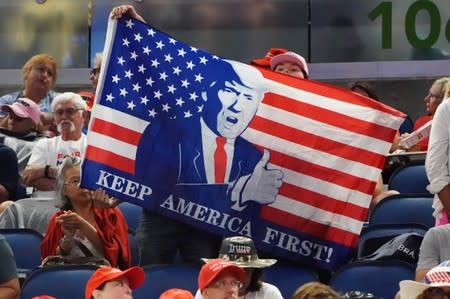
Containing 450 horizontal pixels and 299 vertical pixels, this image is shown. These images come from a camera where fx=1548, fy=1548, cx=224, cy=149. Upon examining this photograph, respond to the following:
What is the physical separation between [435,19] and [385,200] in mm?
3770

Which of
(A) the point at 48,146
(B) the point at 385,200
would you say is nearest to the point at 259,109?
(B) the point at 385,200

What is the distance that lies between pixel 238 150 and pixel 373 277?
4.13 ft

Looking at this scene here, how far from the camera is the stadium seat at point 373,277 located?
364 inches

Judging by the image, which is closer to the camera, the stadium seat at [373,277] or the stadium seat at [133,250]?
the stadium seat at [373,277]

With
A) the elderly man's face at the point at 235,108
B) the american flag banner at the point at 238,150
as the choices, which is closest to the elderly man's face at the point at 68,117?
the american flag banner at the point at 238,150

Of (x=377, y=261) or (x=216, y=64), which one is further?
(x=216, y=64)

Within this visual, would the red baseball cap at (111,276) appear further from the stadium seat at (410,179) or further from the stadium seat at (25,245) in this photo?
the stadium seat at (410,179)

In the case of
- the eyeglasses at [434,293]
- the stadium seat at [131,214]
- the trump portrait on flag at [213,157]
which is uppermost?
the trump portrait on flag at [213,157]

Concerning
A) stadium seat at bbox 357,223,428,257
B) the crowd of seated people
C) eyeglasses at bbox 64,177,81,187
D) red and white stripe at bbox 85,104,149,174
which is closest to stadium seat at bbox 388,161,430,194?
the crowd of seated people

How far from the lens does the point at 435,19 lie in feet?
46.5

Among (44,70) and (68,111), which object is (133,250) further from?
(44,70)

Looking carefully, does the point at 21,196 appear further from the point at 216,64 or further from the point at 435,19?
the point at 435,19

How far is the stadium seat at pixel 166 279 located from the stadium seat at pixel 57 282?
35 cm

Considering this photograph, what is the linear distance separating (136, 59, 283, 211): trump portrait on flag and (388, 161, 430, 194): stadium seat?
202cm
